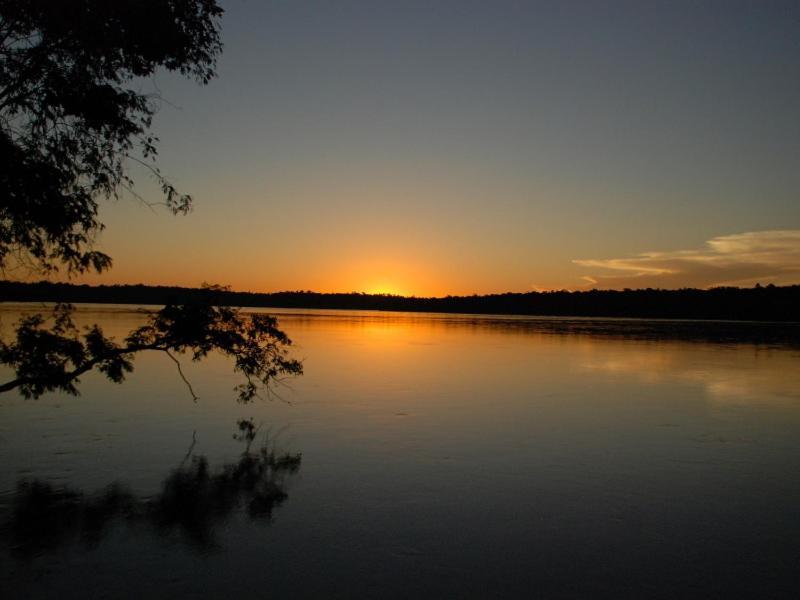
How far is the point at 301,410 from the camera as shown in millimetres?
20578

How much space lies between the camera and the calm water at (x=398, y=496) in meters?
8.21

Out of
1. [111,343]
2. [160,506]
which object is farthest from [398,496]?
[111,343]

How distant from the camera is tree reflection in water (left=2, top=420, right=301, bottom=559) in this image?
931cm

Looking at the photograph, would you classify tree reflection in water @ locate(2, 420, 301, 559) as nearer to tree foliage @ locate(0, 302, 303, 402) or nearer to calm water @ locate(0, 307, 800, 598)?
calm water @ locate(0, 307, 800, 598)

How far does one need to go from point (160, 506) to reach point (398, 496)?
3.97 m

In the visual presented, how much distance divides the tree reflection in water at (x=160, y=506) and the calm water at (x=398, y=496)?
0.05 meters

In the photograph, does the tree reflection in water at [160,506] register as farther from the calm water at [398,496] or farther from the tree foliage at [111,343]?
the tree foliage at [111,343]

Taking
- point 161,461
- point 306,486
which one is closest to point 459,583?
point 306,486

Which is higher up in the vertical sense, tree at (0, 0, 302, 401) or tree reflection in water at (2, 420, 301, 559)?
tree at (0, 0, 302, 401)

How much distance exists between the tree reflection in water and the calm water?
5cm

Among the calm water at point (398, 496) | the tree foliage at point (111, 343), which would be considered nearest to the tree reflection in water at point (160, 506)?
the calm water at point (398, 496)

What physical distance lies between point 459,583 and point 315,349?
120 ft

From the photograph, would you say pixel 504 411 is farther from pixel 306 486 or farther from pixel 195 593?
pixel 195 593

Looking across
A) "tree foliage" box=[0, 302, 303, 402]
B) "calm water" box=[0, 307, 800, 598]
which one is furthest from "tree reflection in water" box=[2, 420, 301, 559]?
"tree foliage" box=[0, 302, 303, 402]
